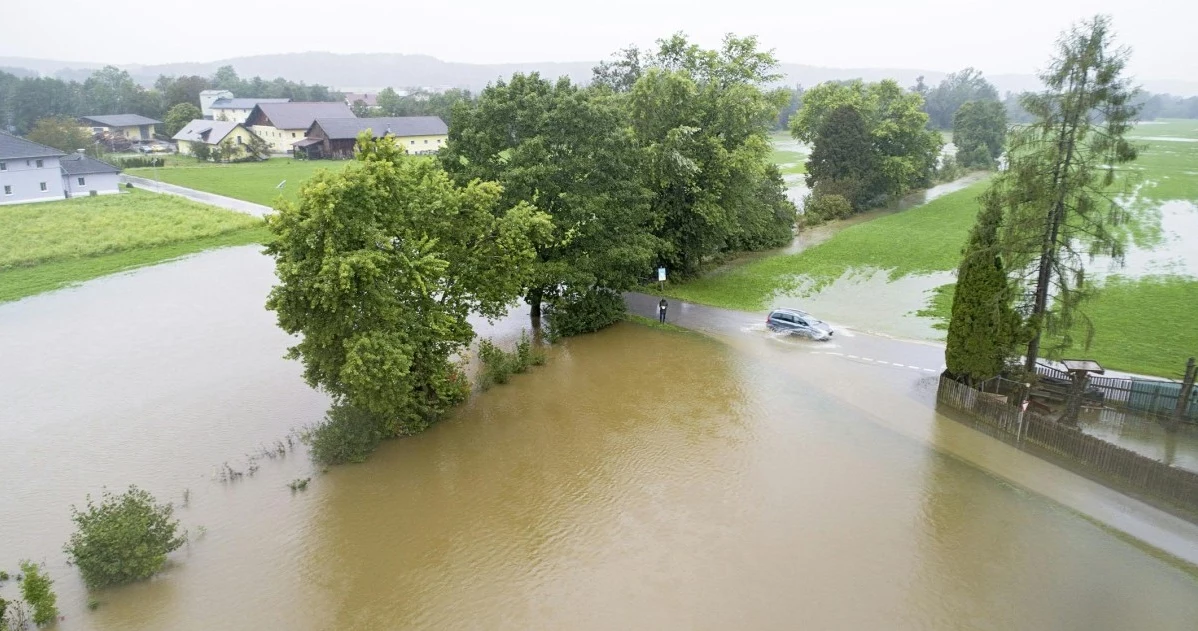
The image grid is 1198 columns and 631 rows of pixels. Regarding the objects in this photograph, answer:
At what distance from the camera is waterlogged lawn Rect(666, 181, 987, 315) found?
35.3 m

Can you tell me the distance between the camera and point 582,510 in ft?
55.9

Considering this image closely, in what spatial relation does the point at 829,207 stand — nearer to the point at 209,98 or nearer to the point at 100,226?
the point at 100,226

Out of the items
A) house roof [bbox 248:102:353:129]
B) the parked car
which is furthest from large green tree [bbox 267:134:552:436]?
house roof [bbox 248:102:353:129]

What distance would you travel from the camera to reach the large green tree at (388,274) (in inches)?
698

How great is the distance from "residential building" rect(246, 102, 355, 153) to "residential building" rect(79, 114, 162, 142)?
71.9 ft

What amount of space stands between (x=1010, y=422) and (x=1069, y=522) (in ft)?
14.9

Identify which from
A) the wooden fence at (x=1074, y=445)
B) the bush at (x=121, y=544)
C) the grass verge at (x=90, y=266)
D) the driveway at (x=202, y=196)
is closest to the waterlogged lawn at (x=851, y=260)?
the wooden fence at (x=1074, y=445)

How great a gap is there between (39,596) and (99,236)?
39.9 metres

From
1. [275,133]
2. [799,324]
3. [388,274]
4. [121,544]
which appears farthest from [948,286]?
[275,133]

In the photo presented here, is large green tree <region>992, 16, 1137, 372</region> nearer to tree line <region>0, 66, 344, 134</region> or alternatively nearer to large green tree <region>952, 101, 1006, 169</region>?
large green tree <region>952, 101, 1006, 169</region>

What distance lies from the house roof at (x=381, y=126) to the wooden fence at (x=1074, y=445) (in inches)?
3239

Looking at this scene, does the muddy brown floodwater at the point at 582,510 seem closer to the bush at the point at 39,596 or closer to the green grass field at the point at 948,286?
the bush at the point at 39,596

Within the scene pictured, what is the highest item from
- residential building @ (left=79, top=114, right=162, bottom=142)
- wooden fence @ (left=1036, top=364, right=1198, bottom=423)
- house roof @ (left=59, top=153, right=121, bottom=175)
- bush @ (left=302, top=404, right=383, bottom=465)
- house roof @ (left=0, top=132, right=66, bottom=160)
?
residential building @ (left=79, top=114, right=162, bottom=142)

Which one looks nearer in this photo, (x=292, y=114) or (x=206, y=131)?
(x=206, y=131)
